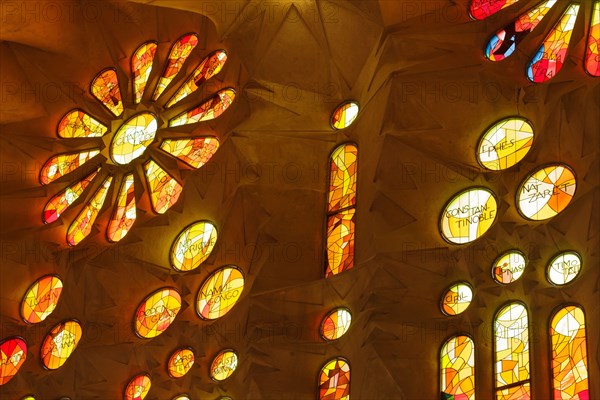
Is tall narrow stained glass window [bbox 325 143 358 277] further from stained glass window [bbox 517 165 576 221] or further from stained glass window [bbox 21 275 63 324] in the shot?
stained glass window [bbox 21 275 63 324]

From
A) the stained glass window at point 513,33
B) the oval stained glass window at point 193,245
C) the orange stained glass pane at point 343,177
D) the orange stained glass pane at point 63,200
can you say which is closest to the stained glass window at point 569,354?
the stained glass window at point 513,33

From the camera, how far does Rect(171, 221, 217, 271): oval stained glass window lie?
65.5 feet

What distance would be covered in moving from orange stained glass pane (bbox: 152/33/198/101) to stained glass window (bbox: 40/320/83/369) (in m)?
4.29

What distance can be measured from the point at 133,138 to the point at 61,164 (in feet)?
5.49

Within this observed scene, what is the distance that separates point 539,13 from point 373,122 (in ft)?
8.85

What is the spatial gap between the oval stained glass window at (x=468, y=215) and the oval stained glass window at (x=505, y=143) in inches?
17.9

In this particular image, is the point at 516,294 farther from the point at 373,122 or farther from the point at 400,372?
the point at 373,122

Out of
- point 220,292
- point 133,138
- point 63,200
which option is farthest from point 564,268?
point 63,200

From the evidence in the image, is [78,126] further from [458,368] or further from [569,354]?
[569,354]

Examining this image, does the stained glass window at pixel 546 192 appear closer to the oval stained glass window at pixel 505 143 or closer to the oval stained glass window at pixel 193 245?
the oval stained glass window at pixel 505 143

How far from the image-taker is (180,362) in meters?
18.7

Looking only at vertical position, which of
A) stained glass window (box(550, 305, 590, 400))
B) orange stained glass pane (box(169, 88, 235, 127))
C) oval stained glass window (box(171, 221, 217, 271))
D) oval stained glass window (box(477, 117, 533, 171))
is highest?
orange stained glass pane (box(169, 88, 235, 127))

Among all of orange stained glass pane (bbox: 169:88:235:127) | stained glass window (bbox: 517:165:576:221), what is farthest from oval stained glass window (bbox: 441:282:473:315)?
orange stained glass pane (bbox: 169:88:235:127)

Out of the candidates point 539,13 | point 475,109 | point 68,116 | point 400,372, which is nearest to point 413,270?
point 400,372
